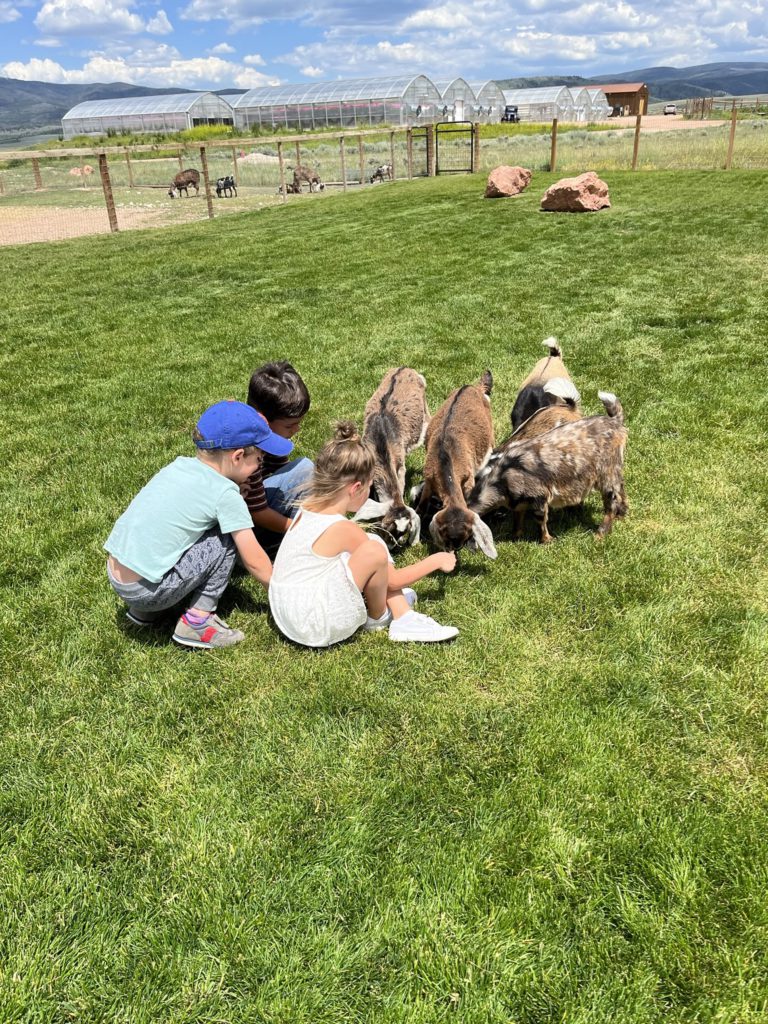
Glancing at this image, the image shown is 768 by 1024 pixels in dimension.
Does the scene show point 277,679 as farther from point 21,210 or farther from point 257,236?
point 21,210

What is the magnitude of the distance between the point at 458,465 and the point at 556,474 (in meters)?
0.69

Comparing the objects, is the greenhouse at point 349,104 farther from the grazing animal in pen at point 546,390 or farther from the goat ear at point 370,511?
the goat ear at point 370,511

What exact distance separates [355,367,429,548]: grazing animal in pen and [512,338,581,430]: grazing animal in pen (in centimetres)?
85

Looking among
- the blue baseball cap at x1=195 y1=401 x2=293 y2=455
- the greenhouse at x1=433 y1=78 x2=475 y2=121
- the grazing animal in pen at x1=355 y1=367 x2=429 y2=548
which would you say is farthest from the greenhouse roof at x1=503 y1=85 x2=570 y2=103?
the blue baseball cap at x1=195 y1=401 x2=293 y2=455

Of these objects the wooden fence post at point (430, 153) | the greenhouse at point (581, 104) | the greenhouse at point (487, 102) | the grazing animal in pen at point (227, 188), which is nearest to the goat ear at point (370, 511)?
the wooden fence post at point (430, 153)

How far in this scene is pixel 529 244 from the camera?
14273 mm

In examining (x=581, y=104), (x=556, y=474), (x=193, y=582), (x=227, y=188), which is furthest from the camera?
(x=581, y=104)

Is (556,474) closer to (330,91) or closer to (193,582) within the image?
(193,582)

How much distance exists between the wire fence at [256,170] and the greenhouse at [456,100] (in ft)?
36.7

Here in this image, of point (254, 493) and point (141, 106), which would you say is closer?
point (254, 493)

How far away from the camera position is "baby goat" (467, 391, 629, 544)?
476cm

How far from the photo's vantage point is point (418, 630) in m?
3.81

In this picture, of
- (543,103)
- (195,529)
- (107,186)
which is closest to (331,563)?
(195,529)

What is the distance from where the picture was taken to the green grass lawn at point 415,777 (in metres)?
2.26
